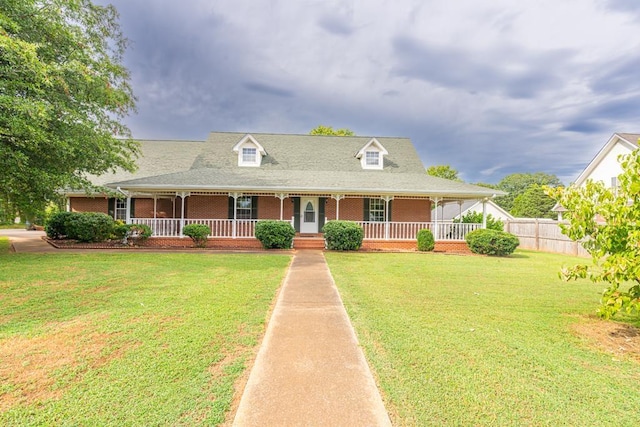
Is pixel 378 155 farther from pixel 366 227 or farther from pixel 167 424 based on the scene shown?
pixel 167 424

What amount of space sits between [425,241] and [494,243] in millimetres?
2878

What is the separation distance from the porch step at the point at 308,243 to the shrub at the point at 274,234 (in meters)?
0.87

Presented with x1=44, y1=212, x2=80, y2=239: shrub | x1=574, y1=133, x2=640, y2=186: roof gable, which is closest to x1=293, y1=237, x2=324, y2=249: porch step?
x1=44, y1=212, x2=80, y2=239: shrub

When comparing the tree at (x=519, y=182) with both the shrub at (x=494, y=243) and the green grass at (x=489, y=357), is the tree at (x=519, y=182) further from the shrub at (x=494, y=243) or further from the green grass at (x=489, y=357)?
the green grass at (x=489, y=357)

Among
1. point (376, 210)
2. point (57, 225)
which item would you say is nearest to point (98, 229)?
point (57, 225)

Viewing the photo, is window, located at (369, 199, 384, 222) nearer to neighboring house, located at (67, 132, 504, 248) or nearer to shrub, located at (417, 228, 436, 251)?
neighboring house, located at (67, 132, 504, 248)

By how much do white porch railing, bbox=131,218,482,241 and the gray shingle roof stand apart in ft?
5.24

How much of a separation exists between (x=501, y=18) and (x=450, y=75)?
17.1 ft

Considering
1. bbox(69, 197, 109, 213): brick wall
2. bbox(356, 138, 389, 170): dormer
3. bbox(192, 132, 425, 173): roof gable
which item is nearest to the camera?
bbox(69, 197, 109, 213): brick wall

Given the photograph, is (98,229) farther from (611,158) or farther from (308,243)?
(611,158)

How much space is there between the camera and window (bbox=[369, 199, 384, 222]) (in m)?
17.0

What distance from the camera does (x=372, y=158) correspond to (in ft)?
61.4

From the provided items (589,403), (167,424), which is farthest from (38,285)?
(589,403)

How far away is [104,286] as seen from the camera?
654 cm
